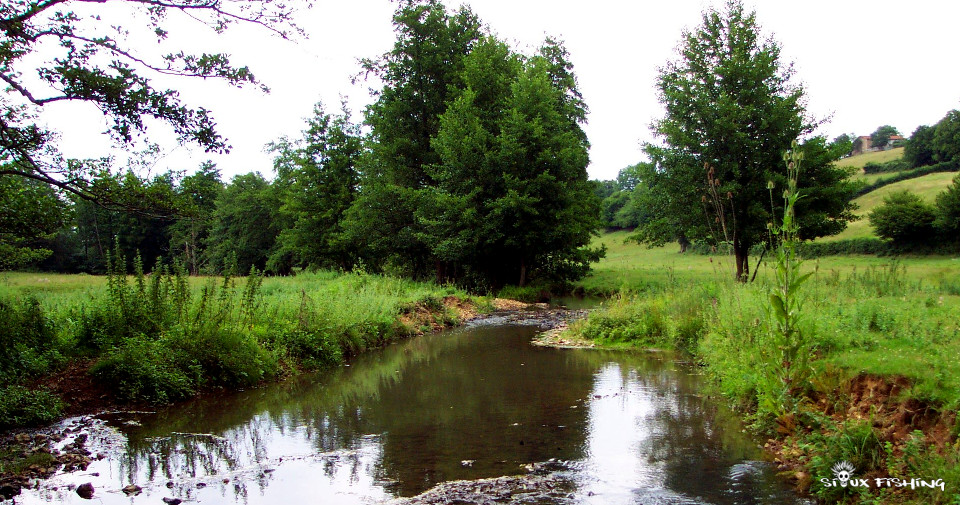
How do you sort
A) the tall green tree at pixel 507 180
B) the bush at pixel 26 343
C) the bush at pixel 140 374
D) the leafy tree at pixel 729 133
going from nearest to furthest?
the bush at pixel 26 343, the bush at pixel 140 374, the leafy tree at pixel 729 133, the tall green tree at pixel 507 180

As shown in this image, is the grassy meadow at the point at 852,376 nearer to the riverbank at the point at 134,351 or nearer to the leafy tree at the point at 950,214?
the riverbank at the point at 134,351

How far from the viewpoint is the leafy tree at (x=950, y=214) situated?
39312 millimetres

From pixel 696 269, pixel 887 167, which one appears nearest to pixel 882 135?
pixel 887 167

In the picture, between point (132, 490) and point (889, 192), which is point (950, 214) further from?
point (132, 490)

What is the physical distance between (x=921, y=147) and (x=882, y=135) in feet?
140

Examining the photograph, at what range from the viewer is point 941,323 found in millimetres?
7480

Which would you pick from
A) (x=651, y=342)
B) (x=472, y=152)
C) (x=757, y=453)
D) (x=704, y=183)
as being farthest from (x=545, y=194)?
(x=757, y=453)

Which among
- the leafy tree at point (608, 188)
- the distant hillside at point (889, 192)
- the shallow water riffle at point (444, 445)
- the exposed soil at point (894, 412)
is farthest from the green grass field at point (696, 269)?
the leafy tree at point (608, 188)

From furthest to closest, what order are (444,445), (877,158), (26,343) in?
(877,158) < (26,343) < (444,445)

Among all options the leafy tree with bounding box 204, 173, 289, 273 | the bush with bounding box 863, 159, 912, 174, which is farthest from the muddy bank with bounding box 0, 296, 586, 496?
the bush with bounding box 863, 159, 912, 174

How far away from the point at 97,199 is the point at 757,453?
9.19 metres

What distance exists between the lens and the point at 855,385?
619cm

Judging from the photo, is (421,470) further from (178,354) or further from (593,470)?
(178,354)

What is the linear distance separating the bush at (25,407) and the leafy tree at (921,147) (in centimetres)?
8127
